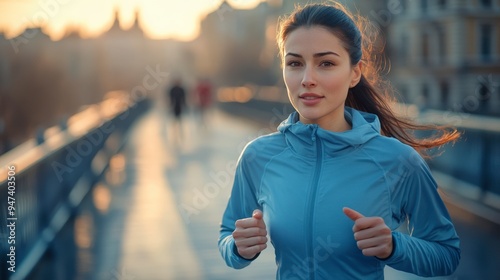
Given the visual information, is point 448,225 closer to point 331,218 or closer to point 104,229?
point 331,218

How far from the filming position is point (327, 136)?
225cm

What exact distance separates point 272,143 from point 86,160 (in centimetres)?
983

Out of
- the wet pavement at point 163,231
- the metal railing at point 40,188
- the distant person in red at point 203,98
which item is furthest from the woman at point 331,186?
the distant person in red at point 203,98

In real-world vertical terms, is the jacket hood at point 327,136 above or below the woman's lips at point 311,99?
below

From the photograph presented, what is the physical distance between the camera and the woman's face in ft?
7.40

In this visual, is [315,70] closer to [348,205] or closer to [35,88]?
[348,205]

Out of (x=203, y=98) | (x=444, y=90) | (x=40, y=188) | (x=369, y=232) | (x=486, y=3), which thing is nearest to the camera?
(x=369, y=232)

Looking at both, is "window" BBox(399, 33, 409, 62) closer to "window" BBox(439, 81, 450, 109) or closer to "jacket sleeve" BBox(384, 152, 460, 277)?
"window" BBox(439, 81, 450, 109)

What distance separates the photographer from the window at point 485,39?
1415 cm

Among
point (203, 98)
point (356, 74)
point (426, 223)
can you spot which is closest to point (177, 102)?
point (203, 98)

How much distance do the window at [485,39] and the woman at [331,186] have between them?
12.0 meters

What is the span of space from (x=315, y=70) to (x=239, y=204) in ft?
1.75

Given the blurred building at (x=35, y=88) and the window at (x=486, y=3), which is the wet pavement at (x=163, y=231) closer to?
the window at (x=486, y=3)

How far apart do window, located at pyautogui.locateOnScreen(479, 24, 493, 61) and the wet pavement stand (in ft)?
17.2
